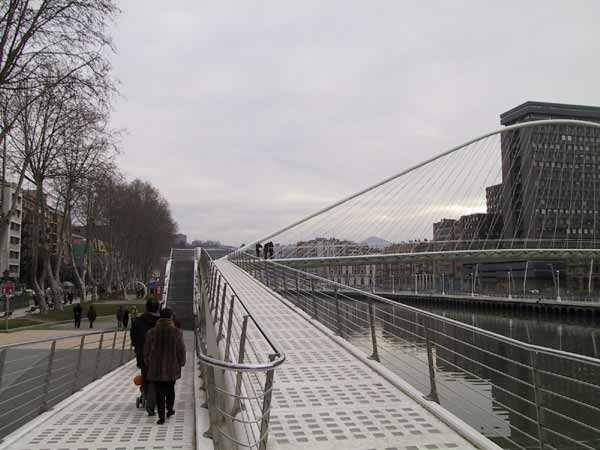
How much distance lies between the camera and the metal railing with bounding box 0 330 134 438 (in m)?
5.95

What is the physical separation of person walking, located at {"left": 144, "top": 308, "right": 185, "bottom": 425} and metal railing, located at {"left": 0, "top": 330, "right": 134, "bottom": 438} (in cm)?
113

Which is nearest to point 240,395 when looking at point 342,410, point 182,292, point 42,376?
point 342,410

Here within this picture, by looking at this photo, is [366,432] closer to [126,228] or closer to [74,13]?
[74,13]

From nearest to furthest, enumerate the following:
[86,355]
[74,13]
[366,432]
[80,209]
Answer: [366,432]
[74,13]
[86,355]
[80,209]

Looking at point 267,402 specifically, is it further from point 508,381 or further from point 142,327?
point 508,381

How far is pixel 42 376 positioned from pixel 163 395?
3.49 meters

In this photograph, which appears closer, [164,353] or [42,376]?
[164,353]

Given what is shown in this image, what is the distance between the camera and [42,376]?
7578 millimetres

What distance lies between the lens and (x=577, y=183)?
52469 millimetres

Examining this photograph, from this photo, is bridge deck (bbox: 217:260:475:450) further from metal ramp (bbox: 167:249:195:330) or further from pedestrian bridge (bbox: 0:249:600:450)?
metal ramp (bbox: 167:249:195:330)

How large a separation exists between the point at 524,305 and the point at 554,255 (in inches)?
304

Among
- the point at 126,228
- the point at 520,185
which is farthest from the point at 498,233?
the point at 126,228

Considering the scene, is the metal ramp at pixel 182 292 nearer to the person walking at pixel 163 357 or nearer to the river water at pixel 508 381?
the river water at pixel 508 381

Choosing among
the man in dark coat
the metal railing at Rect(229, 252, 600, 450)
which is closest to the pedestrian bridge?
the metal railing at Rect(229, 252, 600, 450)
